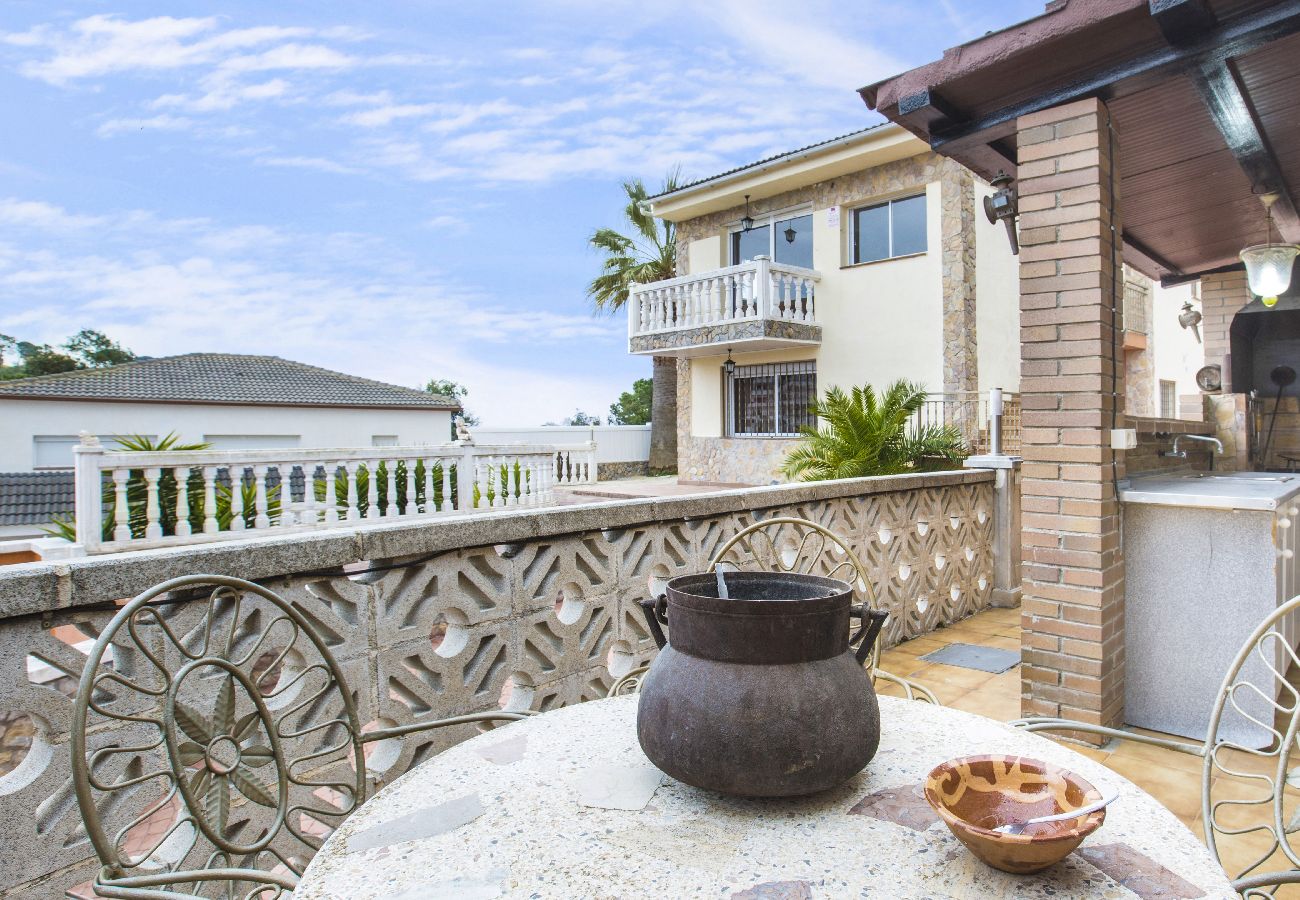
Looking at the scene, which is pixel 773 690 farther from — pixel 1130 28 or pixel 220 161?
pixel 220 161

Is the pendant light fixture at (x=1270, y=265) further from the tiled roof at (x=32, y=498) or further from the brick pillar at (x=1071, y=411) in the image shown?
the tiled roof at (x=32, y=498)

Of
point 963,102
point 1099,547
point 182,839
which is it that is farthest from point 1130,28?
point 182,839

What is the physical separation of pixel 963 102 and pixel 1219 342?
14.8ft

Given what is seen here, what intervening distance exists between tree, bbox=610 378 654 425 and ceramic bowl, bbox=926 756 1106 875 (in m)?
23.4

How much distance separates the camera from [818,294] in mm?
11625

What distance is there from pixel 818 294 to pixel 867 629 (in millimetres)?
11098

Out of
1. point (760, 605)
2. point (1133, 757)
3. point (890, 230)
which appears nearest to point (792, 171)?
point (890, 230)

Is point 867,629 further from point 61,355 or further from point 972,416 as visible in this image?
point 61,355

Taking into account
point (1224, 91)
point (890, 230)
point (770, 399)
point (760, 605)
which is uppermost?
point (890, 230)

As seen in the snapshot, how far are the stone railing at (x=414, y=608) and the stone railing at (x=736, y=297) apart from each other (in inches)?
315

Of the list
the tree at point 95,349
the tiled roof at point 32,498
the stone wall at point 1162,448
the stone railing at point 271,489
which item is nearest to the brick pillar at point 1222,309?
the stone wall at point 1162,448

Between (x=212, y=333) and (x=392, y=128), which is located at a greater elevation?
(x=392, y=128)

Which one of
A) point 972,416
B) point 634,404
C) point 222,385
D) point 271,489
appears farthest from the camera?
point 634,404

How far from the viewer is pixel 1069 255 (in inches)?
108
